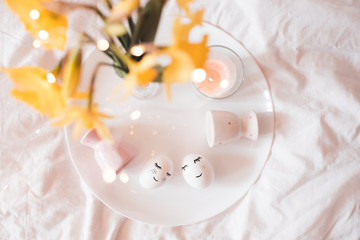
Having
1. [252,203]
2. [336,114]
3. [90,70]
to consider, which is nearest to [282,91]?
[336,114]

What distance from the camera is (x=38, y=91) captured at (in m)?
0.32

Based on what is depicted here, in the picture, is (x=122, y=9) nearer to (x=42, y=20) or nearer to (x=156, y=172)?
(x=42, y=20)

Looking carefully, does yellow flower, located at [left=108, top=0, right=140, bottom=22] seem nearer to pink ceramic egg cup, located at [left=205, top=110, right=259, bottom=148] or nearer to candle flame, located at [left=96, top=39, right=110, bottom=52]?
candle flame, located at [left=96, top=39, right=110, bottom=52]

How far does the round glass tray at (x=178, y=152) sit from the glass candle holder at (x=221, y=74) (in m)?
0.02

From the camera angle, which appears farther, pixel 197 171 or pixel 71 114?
pixel 197 171

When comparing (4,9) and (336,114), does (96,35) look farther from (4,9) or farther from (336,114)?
→ (336,114)

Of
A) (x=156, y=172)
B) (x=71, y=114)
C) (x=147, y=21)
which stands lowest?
(x=156, y=172)

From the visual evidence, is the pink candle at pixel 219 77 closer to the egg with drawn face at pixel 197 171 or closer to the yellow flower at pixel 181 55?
the egg with drawn face at pixel 197 171

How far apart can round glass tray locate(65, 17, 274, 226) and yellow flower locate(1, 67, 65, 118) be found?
0.92ft

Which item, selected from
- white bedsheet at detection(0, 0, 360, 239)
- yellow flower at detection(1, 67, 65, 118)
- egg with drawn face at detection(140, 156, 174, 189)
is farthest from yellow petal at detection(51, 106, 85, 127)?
white bedsheet at detection(0, 0, 360, 239)

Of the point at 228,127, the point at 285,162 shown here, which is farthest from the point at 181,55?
the point at 285,162

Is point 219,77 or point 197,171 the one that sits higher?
point 219,77

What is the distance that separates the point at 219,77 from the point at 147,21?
0.84 feet

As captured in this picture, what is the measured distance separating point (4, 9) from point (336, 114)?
0.77 meters
